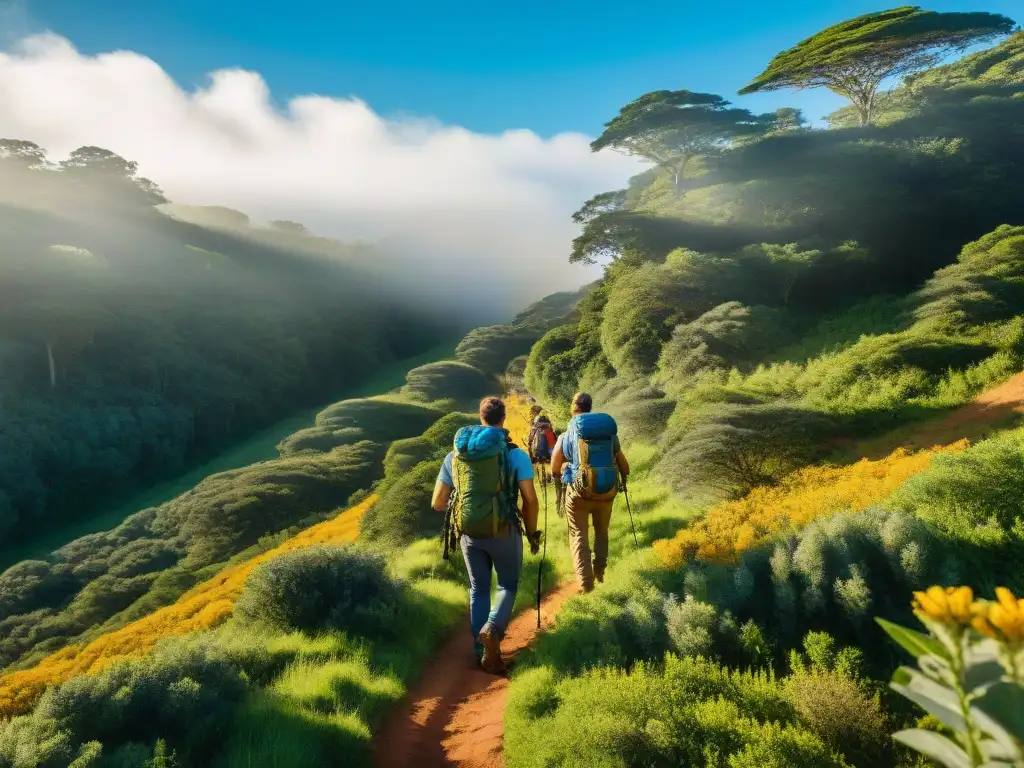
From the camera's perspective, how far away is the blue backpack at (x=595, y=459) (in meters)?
5.96

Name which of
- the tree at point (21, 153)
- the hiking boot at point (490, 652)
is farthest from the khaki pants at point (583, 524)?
the tree at point (21, 153)

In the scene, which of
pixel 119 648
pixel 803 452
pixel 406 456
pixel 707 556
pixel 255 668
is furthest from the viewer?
pixel 406 456

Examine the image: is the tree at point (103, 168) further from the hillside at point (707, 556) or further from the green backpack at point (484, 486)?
the green backpack at point (484, 486)

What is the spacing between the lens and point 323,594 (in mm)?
6410

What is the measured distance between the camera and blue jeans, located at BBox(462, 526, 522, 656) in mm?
4895

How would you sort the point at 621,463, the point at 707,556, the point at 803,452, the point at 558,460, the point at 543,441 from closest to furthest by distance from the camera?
the point at 707,556
the point at 621,463
the point at 558,460
the point at 803,452
the point at 543,441

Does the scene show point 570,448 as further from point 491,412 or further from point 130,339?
point 130,339

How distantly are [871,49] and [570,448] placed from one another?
26672 millimetres

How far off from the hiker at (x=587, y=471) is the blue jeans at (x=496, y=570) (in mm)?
1270

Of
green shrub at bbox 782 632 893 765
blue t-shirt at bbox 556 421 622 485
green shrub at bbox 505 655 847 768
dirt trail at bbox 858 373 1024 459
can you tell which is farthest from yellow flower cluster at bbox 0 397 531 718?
green shrub at bbox 782 632 893 765

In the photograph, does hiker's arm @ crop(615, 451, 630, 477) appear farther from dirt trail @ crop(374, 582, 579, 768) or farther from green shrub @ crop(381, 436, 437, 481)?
green shrub @ crop(381, 436, 437, 481)

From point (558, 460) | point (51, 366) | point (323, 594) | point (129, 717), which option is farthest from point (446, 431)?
point (51, 366)

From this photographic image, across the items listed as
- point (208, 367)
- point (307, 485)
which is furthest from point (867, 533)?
point (208, 367)

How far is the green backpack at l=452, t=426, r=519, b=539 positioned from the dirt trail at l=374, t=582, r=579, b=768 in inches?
54.7
